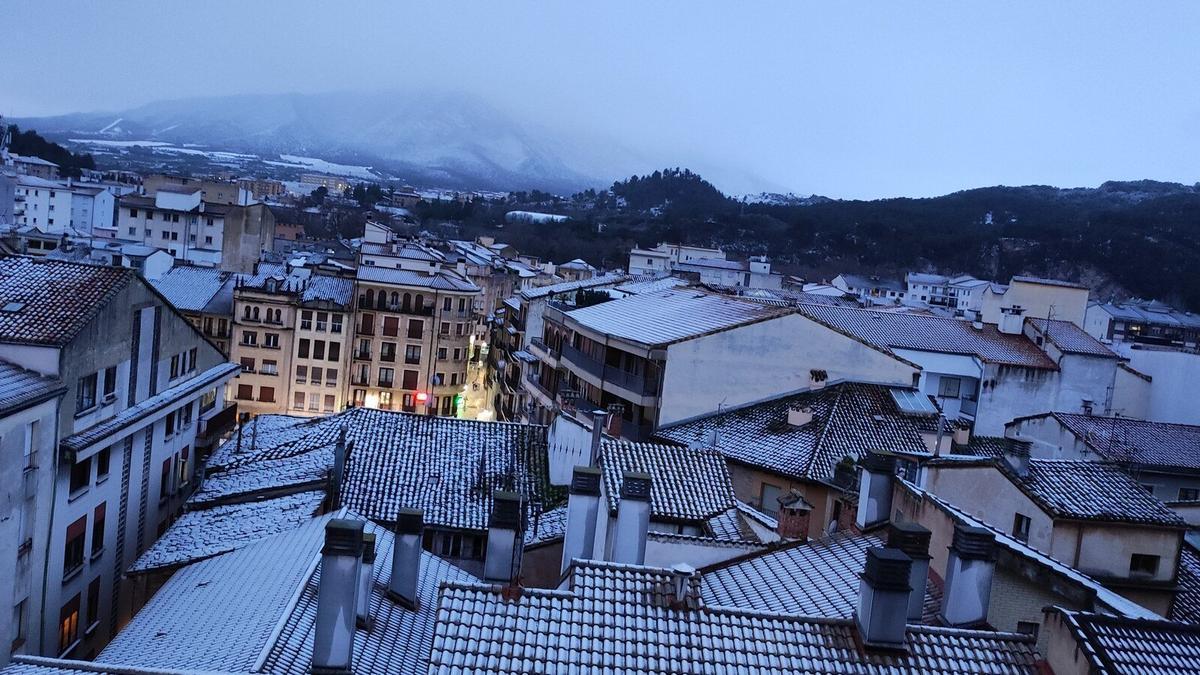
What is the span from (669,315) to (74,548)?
1998cm

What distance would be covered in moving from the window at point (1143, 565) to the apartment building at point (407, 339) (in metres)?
43.4

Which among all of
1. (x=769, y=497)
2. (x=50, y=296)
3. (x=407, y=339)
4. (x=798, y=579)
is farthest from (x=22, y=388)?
(x=407, y=339)

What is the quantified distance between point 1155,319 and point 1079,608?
271ft

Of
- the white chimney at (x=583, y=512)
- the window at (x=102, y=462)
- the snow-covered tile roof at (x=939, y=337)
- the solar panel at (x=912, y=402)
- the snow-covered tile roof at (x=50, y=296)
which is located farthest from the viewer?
the snow-covered tile roof at (x=939, y=337)

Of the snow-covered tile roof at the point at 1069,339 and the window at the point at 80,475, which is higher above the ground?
the snow-covered tile roof at the point at 1069,339

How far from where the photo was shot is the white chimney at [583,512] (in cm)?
1589

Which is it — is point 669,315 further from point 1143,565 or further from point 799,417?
point 1143,565

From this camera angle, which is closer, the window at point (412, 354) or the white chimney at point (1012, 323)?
the white chimney at point (1012, 323)

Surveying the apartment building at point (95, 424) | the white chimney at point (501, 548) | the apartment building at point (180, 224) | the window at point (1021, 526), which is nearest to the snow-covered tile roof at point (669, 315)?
the window at point (1021, 526)

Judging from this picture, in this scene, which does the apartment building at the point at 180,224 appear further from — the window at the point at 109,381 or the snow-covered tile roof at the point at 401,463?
the window at the point at 109,381

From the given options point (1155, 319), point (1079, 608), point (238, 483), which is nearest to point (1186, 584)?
point (1079, 608)

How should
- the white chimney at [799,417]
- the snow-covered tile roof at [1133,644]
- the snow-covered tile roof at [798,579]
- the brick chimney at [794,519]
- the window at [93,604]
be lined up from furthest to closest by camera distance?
the white chimney at [799,417]
the window at [93,604]
the brick chimney at [794,519]
the snow-covered tile roof at [798,579]
the snow-covered tile roof at [1133,644]


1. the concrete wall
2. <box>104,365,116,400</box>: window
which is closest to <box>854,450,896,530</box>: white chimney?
the concrete wall

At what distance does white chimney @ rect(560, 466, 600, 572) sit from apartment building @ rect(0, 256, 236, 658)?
32.7 feet
